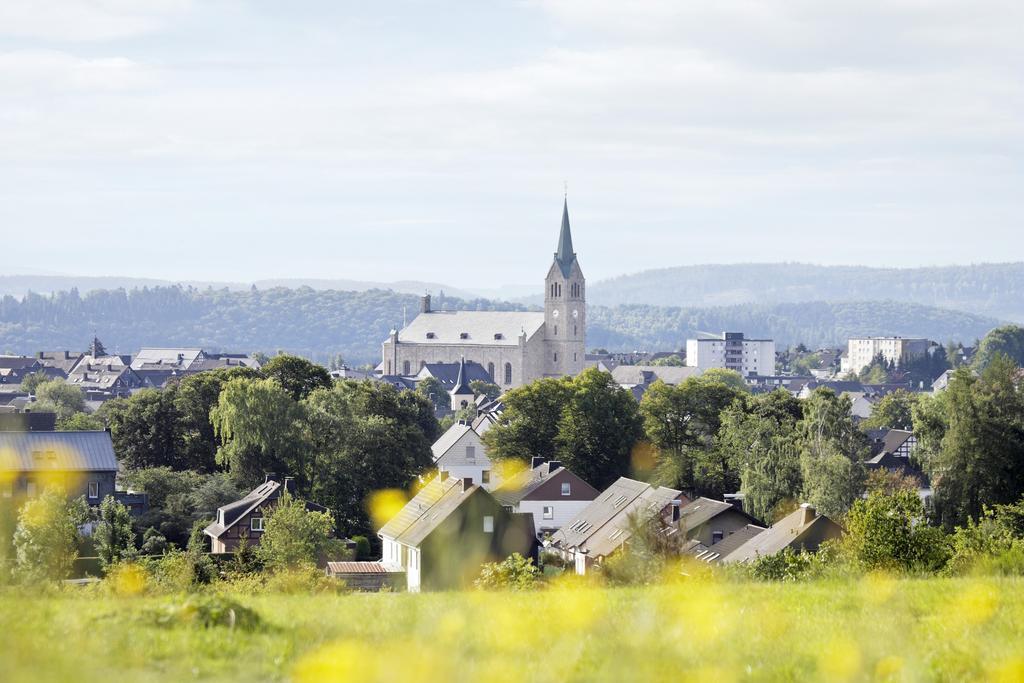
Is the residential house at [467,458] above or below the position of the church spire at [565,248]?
below

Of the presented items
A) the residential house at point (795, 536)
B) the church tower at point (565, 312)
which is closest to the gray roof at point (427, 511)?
the residential house at point (795, 536)

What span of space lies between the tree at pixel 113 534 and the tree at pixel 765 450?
Result: 23.7m

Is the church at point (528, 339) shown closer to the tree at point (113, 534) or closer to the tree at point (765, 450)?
the tree at point (765, 450)

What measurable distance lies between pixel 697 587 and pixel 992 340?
191 meters

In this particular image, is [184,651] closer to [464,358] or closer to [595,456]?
[595,456]

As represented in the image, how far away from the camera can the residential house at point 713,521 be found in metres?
45.7

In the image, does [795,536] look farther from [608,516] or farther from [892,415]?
[892,415]

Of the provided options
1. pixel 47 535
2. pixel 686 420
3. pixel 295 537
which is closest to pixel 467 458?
Answer: pixel 686 420

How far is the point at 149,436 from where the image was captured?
67.8 meters

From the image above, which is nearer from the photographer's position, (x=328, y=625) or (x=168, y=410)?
(x=328, y=625)

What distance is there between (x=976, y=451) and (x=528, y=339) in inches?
Result: 4540

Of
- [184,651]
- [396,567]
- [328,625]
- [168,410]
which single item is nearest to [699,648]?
[328,625]

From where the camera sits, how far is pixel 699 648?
1140cm

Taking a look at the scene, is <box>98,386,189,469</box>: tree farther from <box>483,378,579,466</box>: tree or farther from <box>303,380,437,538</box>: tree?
<box>483,378,579,466</box>: tree
